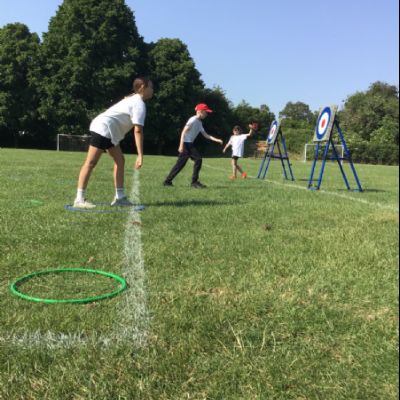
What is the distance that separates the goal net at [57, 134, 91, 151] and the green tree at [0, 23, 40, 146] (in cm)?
416

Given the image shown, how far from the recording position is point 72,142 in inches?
1585

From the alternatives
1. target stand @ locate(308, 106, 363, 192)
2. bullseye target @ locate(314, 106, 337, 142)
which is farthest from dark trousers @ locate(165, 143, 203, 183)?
bullseye target @ locate(314, 106, 337, 142)

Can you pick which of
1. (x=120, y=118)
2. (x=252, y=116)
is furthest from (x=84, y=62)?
(x=120, y=118)

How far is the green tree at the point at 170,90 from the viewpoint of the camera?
4541 centimetres

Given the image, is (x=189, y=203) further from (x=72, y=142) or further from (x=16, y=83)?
(x=16, y=83)

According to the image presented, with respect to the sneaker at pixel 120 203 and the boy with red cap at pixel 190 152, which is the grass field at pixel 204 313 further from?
the boy with red cap at pixel 190 152

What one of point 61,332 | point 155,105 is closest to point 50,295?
point 61,332

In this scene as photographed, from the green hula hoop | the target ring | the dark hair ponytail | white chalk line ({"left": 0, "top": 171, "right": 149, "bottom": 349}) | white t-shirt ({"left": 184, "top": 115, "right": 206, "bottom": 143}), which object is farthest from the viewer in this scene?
the target ring

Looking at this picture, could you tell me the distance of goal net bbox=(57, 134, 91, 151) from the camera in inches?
1575

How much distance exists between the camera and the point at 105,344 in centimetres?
225

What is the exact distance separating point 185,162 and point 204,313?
778 centimetres

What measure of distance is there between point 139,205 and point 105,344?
15.6 ft

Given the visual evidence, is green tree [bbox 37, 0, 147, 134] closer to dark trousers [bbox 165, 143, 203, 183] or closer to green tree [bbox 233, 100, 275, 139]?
green tree [bbox 233, 100, 275, 139]

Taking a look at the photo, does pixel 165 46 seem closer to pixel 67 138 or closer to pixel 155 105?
pixel 155 105
